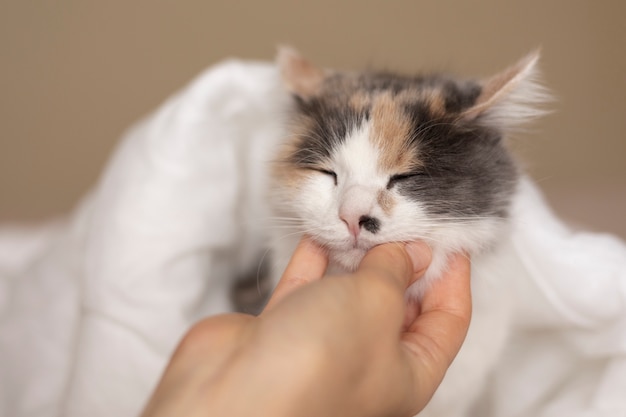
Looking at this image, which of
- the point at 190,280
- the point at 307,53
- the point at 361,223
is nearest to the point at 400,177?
the point at 361,223

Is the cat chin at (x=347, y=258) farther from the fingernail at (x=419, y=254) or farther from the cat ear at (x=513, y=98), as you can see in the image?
the cat ear at (x=513, y=98)

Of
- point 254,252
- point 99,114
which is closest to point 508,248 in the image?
point 254,252

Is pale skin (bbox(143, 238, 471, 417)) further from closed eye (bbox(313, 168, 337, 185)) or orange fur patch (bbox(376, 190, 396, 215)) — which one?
closed eye (bbox(313, 168, 337, 185))

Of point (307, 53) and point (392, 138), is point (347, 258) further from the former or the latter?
point (307, 53)

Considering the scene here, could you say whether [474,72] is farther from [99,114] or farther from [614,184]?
[99,114]

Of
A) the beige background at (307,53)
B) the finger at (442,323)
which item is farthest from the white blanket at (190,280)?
the beige background at (307,53)
